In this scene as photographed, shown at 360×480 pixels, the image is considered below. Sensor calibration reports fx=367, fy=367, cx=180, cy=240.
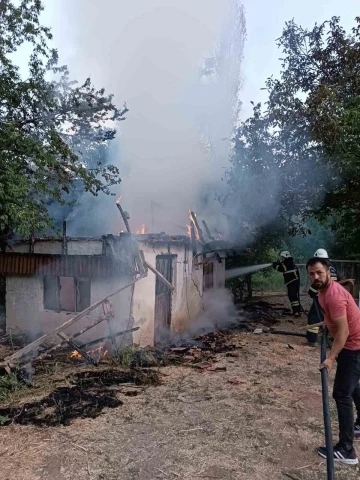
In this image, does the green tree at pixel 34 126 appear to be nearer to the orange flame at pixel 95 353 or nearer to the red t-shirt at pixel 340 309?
the orange flame at pixel 95 353

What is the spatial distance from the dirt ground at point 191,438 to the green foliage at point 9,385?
1.15m

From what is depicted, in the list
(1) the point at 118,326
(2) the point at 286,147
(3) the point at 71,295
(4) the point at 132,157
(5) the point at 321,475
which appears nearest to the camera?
(5) the point at 321,475

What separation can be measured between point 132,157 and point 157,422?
14.0 metres

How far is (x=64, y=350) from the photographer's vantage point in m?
8.42

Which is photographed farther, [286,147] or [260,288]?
[260,288]

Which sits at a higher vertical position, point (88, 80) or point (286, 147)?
point (88, 80)

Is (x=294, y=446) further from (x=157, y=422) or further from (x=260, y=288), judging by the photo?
(x=260, y=288)

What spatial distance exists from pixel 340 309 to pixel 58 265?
7122 millimetres

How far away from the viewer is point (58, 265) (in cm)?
910

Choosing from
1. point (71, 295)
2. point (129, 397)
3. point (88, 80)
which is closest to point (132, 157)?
point (88, 80)

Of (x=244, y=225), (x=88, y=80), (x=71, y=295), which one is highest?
(x=88, y=80)

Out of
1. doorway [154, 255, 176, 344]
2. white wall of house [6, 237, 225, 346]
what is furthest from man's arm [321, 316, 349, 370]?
doorway [154, 255, 176, 344]

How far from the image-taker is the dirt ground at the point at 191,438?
3.78 m

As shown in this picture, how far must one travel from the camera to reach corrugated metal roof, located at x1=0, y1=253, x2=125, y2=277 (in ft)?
27.9
